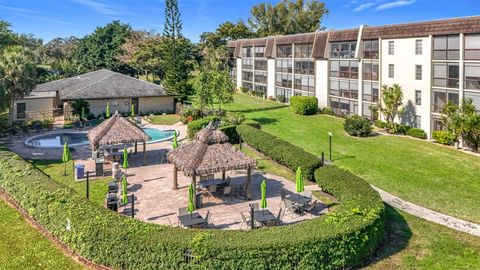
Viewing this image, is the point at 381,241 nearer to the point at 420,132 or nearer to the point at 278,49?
the point at 420,132

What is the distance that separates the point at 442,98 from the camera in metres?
36.1

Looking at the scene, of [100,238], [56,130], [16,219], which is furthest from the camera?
[56,130]

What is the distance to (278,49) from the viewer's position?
212ft

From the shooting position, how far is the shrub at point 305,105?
51125 mm

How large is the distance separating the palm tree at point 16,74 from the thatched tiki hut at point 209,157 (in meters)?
25.8

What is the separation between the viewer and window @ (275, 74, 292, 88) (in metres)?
61.7

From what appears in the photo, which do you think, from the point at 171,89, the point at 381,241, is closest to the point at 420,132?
the point at 381,241

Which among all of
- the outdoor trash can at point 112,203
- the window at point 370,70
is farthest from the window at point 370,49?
the outdoor trash can at point 112,203

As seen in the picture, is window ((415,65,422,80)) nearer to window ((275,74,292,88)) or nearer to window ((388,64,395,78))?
window ((388,64,395,78))

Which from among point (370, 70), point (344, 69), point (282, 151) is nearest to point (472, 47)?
point (370, 70)

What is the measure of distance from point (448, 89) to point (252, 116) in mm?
22705

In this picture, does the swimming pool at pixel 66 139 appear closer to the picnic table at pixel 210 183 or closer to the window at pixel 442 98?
the picnic table at pixel 210 183

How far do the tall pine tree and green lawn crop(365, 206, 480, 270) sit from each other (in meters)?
39.5

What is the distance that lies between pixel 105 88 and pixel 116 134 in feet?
83.0
